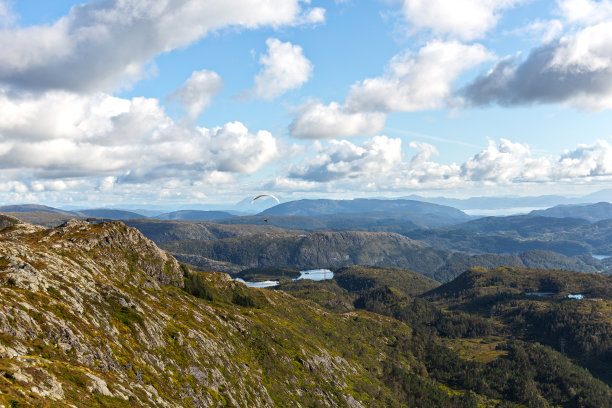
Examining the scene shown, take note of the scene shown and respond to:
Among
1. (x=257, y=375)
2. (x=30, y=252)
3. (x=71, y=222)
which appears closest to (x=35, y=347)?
(x=30, y=252)

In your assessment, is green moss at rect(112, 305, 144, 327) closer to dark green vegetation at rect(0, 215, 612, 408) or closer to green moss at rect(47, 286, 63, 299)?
dark green vegetation at rect(0, 215, 612, 408)

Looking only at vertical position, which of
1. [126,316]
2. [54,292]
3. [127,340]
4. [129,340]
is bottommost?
[129,340]

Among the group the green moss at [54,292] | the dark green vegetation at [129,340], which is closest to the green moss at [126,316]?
the dark green vegetation at [129,340]

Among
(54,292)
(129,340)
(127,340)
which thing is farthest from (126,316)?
(54,292)

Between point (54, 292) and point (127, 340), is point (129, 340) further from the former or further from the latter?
point (54, 292)

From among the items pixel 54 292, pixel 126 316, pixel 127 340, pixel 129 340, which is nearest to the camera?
pixel 54 292

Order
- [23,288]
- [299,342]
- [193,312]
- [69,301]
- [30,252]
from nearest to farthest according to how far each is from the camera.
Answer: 1. [23,288]
2. [69,301]
3. [30,252]
4. [193,312]
5. [299,342]

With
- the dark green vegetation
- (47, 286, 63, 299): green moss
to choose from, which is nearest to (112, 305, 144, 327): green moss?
the dark green vegetation

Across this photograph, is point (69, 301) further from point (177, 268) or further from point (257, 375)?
point (177, 268)
